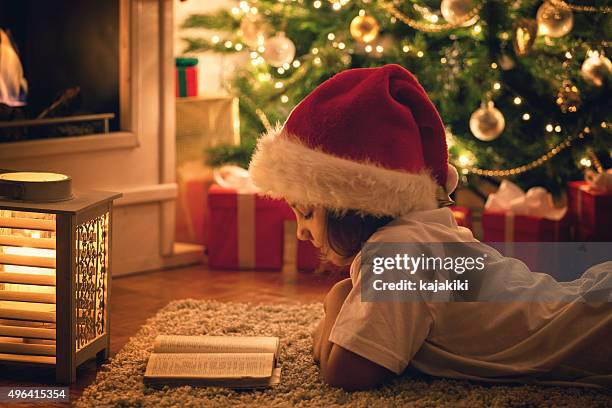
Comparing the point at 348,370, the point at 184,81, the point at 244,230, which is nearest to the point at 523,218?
the point at 244,230

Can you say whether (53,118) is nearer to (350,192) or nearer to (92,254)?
(92,254)

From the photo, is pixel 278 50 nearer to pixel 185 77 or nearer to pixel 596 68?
pixel 185 77

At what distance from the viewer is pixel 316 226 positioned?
1.82m

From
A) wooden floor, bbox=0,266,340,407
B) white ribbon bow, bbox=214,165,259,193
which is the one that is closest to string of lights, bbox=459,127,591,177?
wooden floor, bbox=0,266,340,407

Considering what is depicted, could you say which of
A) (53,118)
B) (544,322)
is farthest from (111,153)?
(544,322)

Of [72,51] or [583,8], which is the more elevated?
[583,8]

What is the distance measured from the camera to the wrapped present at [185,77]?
3268mm

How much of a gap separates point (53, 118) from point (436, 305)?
1.47 meters

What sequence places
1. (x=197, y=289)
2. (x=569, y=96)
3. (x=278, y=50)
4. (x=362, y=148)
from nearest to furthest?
(x=362, y=148)
(x=197, y=289)
(x=569, y=96)
(x=278, y=50)

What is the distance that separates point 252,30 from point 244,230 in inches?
25.7

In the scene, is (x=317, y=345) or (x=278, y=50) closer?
(x=317, y=345)

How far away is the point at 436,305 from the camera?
1774 mm

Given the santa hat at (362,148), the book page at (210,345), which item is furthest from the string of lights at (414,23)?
the book page at (210,345)

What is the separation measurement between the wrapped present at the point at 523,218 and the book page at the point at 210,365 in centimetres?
Answer: 126
